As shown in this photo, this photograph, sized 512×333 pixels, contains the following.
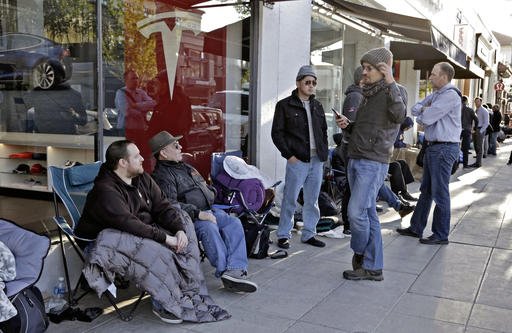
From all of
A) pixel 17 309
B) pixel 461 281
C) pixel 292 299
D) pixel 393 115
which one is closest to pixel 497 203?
pixel 461 281

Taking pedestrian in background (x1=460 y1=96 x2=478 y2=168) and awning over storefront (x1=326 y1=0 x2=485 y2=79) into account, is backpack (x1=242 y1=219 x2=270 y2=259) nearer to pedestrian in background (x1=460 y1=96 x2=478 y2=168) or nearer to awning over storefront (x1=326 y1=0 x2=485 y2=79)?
awning over storefront (x1=326 y1=0 x2=485 y2=79)

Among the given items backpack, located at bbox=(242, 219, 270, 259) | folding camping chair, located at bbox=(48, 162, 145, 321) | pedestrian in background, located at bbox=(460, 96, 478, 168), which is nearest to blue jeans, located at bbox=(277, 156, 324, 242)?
backpack, located at bbox=(242, 219, 270, 259)

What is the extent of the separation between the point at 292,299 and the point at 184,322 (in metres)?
0.88

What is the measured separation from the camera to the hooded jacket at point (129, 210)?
3.51m

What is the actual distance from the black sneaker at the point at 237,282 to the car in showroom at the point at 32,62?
10.0ft

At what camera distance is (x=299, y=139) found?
5.29 meters

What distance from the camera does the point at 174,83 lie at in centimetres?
584

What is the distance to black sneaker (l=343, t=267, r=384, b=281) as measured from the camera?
4469mm

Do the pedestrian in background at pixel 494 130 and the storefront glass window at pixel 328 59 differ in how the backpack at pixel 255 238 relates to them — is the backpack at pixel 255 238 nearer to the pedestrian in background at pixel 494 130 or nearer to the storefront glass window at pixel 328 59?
the storefront glass window at pixel 328 59

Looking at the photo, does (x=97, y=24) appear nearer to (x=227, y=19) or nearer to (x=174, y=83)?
(x=174, y=83)

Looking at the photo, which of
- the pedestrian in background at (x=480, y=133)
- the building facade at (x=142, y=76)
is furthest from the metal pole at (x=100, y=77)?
the pedestrian in background at (x=480, y=133)

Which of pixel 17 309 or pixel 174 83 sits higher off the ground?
pixel 174 83

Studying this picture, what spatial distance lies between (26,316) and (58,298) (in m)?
0.86

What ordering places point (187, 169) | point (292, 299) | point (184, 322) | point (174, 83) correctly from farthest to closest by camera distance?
1. point (174, 83)
2. point (187, 169)
3. point (292, 299)
4. point (184, 322)
